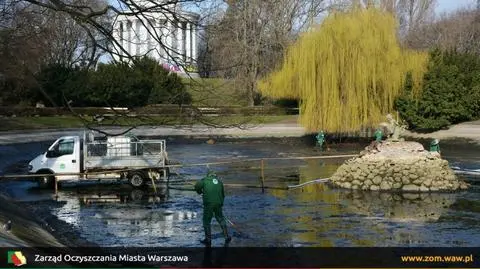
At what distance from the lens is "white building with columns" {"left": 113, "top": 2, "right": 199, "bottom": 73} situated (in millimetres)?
9600

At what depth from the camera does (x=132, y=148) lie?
84.2 feet

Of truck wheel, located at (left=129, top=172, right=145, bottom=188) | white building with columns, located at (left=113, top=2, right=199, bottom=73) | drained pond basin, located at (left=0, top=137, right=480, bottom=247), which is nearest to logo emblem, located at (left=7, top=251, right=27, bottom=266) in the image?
Result: white building with columns, located at (left=113, top=2, right=199, bottom=73)

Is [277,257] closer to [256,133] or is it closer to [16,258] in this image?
[16,258]

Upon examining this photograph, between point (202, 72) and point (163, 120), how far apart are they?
107 centimetres

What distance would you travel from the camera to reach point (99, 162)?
81.8 feet

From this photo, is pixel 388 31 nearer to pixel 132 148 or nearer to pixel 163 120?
pixel 132 148

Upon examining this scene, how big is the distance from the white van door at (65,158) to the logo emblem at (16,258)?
16796mm

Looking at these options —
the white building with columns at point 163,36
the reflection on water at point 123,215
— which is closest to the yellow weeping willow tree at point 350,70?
the reflection on water at point 123,215

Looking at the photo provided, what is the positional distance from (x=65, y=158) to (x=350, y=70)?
28792mm

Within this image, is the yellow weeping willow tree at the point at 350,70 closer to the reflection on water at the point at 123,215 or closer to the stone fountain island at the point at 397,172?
the stone fountain island at the point at 397,172

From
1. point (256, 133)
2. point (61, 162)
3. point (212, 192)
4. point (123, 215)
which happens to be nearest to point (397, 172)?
point (123, 215)

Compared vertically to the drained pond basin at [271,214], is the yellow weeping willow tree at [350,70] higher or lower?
higher

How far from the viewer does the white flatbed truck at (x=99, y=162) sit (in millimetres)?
24906

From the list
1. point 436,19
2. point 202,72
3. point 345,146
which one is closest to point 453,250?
point 202,72
